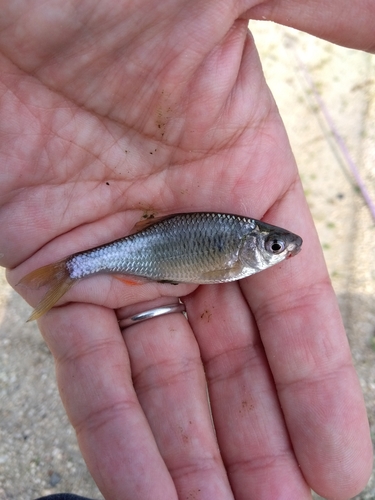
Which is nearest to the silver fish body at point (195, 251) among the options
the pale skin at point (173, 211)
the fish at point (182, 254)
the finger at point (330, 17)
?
the fish at point (182, 254)

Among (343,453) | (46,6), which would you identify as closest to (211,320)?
(343,453)

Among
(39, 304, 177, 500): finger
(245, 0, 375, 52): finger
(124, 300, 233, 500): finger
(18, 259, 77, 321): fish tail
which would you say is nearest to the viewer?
(39, 304, 177, 500): finger

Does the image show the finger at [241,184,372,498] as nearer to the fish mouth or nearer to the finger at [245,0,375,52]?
the fish mouth

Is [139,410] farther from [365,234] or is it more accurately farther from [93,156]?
[365,234]

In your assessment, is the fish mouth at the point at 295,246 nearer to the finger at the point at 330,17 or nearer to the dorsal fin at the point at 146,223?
the dorsal fin at the point at 146,223

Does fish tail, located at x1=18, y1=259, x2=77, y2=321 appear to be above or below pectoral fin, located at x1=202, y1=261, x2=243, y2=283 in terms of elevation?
below

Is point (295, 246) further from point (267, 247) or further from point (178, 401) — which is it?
point (178, 401)

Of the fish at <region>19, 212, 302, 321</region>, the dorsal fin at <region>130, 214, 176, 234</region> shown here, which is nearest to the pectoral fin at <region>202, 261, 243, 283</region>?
the fish at <region>19, 212, 302, 321</region>
